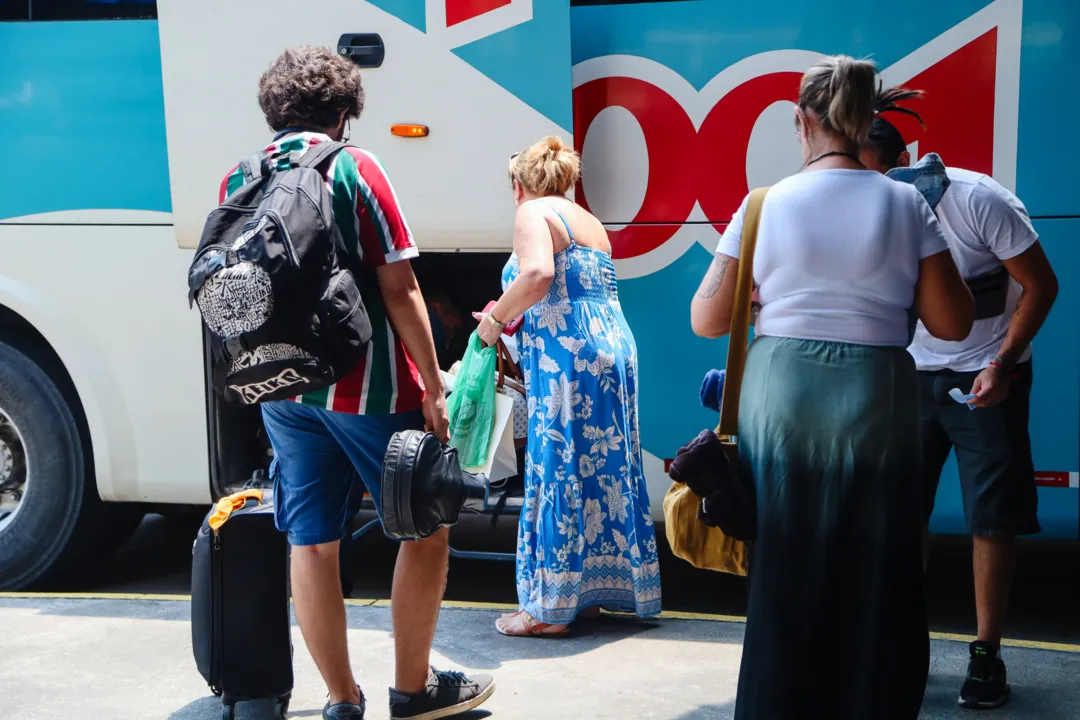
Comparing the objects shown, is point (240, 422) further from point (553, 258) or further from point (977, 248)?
point (977, 248)

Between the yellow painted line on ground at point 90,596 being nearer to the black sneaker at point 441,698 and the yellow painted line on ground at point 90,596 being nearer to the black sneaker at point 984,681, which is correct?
the black sneaker at point 441,698

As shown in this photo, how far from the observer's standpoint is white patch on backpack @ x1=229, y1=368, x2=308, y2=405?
2.76 m

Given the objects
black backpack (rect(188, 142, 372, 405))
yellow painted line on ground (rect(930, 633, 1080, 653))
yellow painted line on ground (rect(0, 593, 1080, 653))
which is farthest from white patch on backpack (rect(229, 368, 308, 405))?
yellow painted line on ground (rect(930, 633, 1080, 653))

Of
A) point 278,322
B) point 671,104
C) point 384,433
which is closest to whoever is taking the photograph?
point 278,322

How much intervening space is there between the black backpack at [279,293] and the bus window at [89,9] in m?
2.12

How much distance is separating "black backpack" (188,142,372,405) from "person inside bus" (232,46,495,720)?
12cm

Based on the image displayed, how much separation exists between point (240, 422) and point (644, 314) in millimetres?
1665

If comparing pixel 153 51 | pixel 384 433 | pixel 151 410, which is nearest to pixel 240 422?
pixel 151 410

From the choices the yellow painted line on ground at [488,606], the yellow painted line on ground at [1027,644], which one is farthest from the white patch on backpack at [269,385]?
the yellow painted line on ground at [1027,644]

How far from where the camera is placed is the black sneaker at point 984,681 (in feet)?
11.3

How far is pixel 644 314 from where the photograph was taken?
4465 mm

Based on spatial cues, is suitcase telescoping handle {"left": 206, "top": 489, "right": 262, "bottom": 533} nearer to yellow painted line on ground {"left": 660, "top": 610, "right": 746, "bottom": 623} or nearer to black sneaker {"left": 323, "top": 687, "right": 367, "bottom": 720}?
black sneaker {"left": 323, "top": 687, "right": 367, "bottom": 720}

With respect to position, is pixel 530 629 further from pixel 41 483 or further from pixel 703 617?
pixel 41 483

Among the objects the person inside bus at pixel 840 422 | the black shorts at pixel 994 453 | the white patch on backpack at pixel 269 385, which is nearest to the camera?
the person inside bus at pixel 840 422
